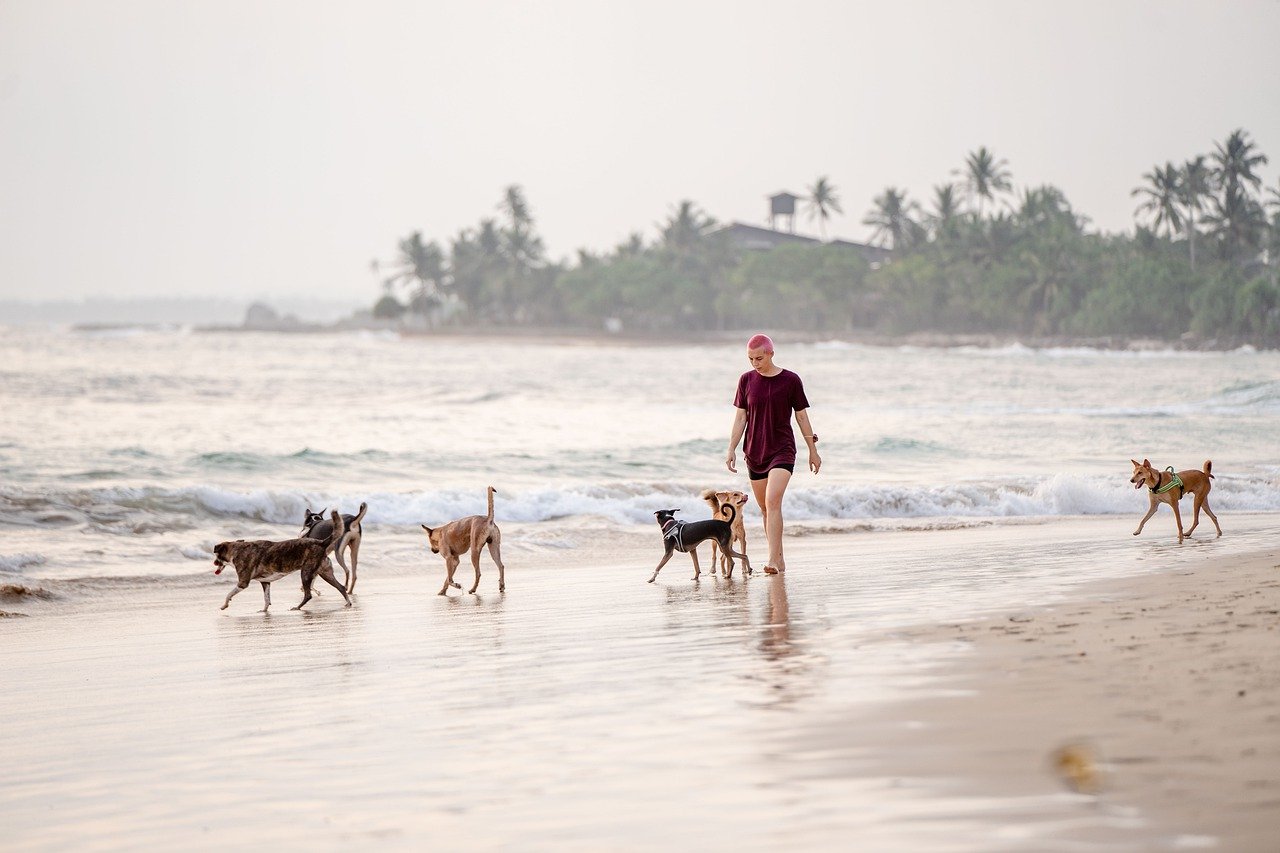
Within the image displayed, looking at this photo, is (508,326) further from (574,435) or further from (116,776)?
(116,776)

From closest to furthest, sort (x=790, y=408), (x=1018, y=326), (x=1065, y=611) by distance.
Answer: (x=1065, y=611) < (x=790, y=408) < (x=1018, y=326)

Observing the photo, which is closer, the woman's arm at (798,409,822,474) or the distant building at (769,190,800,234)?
the woman's arm at (798,409,822,474)

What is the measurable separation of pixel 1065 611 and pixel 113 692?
4.88 m

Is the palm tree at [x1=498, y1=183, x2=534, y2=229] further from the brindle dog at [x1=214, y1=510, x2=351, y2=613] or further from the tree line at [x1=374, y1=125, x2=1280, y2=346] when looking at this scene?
the brindle dog at [x1=214, y1=510, x2=351, y2=613]

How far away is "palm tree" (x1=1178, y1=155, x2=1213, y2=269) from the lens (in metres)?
102

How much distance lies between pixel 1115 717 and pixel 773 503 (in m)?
5.30

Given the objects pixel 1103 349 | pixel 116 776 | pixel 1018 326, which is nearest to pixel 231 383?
pixel 116 776

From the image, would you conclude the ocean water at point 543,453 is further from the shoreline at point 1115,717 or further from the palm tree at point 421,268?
the palm tree at point 421,268

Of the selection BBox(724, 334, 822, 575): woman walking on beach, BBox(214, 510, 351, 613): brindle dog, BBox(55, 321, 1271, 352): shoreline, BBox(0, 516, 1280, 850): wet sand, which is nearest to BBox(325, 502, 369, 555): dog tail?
BBox(214, 510, 351, 613): brindle dog

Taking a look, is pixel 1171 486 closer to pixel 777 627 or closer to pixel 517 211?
pixel 777 627

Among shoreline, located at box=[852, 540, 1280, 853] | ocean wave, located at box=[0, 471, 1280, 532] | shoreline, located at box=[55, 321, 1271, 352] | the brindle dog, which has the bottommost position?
ocean wave, located at box=[0, 471, 1280, 532]

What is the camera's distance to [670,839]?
346cm

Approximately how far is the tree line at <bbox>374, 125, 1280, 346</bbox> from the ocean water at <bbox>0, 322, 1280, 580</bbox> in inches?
1942

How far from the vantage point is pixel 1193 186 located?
103 meters
